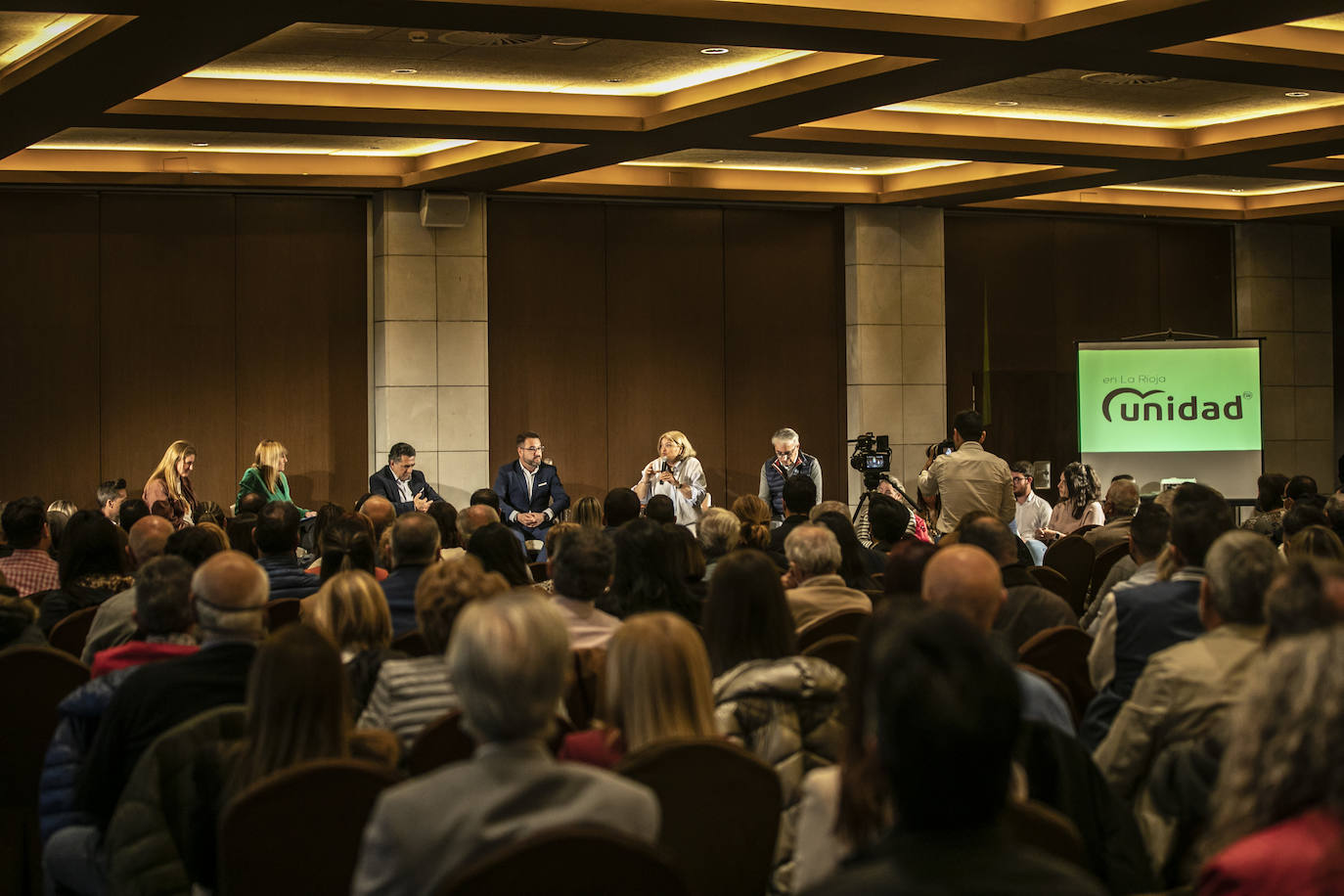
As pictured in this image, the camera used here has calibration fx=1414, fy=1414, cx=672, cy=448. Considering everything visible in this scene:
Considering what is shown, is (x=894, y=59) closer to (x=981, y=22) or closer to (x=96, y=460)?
(x=981, y=22)

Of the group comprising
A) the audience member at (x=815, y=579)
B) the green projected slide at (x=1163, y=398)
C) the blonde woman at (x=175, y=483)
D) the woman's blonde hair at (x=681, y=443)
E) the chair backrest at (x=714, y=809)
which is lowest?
the chair backrest at (x=714, y=809)

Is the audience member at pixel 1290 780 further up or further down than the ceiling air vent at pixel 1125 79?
further down

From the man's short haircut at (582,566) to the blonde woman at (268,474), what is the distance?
672 centimetres

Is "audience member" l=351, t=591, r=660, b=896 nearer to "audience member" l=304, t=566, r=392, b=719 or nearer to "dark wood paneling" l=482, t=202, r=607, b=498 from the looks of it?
"audience member" l=304, t=566, r=392, b=719

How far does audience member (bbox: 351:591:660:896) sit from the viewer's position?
211 cm

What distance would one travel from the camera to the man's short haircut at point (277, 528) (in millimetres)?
6012

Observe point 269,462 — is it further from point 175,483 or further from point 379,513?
point 379,513

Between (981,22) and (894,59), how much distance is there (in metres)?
0.86

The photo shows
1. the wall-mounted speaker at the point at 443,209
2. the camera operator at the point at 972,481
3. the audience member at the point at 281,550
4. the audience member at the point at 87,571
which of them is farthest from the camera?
the wall-mounted speaker at the point at 443,209

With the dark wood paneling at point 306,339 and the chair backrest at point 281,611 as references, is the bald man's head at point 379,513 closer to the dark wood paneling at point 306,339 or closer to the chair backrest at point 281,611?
the chair backrest at point 281,611

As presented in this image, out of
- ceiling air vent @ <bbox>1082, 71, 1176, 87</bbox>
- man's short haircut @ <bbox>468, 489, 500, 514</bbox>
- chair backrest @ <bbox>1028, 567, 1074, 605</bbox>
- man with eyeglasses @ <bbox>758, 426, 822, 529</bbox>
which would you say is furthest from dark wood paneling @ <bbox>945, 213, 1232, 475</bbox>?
chair backrest @ <bbox>1028, 567, 1074, 605</bbox>

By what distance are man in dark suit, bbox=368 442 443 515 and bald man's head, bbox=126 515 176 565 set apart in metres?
4.81

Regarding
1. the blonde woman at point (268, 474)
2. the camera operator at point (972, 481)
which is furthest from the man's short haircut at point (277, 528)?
the blonde woman at point (268, 474)

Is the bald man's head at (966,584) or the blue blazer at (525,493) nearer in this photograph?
A: the bald man's head at (966,584)
